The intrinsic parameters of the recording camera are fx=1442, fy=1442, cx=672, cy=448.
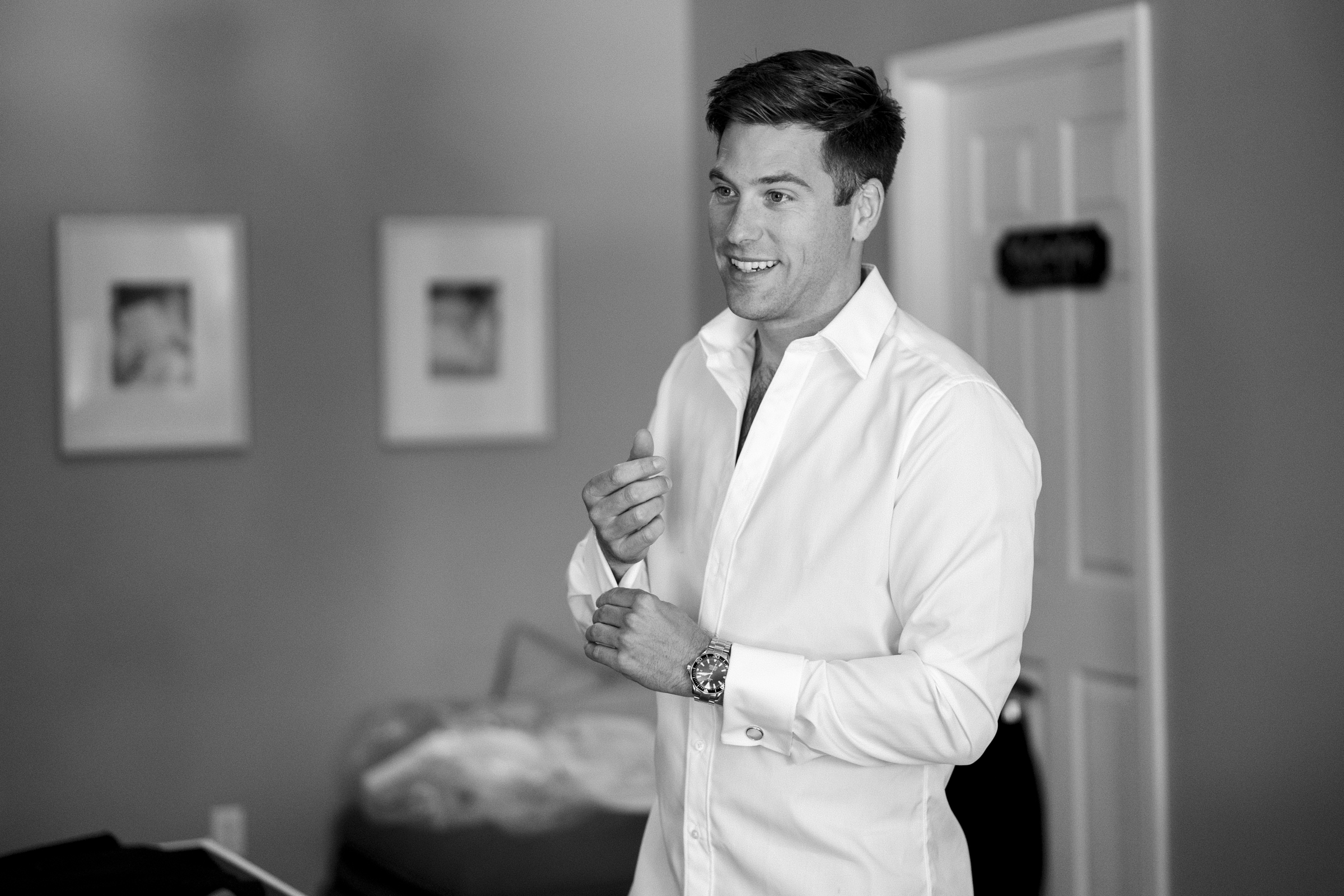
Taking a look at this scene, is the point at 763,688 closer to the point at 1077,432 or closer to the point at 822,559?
the point at 822,559

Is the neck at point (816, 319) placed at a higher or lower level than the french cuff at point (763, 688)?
higher

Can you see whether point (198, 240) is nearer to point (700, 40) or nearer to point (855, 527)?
point (700, 40)

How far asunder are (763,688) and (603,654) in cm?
19

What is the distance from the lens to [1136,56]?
301cm

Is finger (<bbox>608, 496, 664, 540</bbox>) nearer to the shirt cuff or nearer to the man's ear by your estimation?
the shirt cuff

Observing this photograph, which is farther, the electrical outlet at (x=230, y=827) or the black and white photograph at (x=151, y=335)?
the electrical outlet at (x=230, y=827)

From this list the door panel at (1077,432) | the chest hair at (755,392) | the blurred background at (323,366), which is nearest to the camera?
the chest hair at (755,392)

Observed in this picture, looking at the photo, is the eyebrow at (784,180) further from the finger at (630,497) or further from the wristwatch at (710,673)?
the wristwatch at (710,673)

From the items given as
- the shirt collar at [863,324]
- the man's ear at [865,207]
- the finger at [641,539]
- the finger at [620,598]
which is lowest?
the finger at [620,598]

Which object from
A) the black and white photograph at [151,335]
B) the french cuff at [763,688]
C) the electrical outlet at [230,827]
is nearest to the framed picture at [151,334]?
the black and white photograph at [151,335]

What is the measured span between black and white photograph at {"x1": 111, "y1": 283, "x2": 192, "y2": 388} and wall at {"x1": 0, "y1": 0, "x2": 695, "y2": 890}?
0.56ft

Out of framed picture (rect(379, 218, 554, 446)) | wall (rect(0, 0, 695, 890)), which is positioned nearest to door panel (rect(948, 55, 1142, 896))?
wall (rect(0, 0, 695, 890))

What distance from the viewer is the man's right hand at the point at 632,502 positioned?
1.66 meters

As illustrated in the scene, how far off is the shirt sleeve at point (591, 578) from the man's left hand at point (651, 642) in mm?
154
